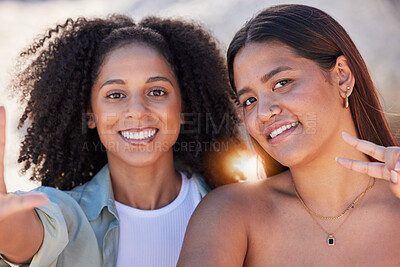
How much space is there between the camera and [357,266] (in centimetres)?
242

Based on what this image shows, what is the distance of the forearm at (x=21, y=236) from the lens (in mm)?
2046

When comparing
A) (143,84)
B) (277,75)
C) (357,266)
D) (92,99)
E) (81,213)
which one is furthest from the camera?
(92,99)

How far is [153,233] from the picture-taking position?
314 cm

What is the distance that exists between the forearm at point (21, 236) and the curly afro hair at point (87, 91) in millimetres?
1290

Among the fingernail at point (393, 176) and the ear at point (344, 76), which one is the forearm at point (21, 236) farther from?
the ear at point (344, 76)

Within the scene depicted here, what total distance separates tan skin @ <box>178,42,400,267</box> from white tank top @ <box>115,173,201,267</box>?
54 cm

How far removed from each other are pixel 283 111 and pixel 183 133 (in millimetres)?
1362

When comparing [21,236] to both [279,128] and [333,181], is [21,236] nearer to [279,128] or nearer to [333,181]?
[279,128]

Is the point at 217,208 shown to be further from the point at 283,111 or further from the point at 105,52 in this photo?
the point at 105,52

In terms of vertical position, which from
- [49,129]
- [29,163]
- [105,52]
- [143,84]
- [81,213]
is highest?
[105,52]

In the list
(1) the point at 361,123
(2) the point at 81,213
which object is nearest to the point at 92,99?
(2) the point at 81,213

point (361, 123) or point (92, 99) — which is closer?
point (361, 123)

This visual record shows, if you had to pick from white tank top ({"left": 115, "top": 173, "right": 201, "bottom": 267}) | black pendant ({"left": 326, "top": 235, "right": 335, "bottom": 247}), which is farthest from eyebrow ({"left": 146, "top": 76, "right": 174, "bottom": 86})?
black pendant ({"left": 326, "top": 235, "right": 335, "bottom": 247})

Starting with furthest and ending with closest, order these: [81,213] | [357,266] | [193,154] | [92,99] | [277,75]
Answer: [193,154], [92,99], [81,213], [277,75], [357,266]
